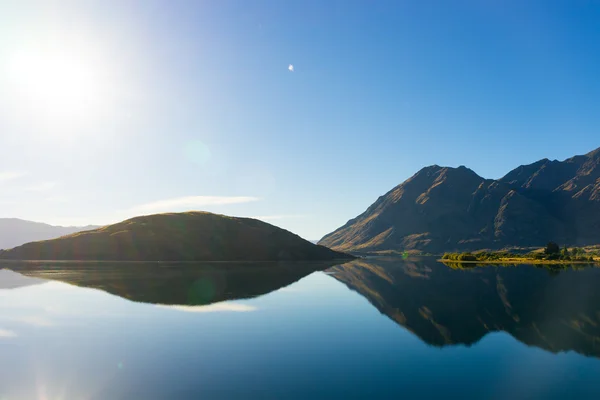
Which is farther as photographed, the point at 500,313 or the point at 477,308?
the point at 477,308

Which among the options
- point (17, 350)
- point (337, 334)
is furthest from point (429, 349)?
point (17, 350)

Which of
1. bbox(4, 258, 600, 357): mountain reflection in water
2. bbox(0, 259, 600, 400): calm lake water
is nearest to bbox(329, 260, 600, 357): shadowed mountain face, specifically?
bbox(4, 258, 600, 357): mountain reflection in water

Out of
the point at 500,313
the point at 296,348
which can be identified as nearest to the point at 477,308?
the point at 500,313

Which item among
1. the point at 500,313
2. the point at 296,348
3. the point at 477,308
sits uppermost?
the point at 296,348

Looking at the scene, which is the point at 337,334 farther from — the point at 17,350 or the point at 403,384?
the point at 17,350

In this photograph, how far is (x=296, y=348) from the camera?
1352 inches

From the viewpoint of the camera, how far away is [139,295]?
7062 cm

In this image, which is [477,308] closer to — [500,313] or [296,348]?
[500,313]

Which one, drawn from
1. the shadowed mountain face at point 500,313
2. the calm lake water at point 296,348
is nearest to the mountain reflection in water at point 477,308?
the shadowed mountain face at point 500,313

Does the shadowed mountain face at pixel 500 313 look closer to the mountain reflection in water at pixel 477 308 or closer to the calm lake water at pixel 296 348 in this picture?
the mountain reflection in water at pixel 477 308

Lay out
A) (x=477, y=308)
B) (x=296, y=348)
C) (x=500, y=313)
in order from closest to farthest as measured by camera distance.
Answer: (x=296, y=348), (x=500, y=313), (x=477, y=308)

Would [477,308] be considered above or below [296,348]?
below

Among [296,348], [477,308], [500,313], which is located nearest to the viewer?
[296,348]

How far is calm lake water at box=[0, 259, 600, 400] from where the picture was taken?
2439 cm
